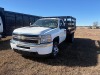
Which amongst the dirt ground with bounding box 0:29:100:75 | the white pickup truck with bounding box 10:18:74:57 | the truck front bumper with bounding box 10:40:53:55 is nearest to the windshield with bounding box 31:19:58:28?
the white pickup truck with bounding box 10:18:74:57

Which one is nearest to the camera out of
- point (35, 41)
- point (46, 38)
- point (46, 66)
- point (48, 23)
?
point (46, 66)

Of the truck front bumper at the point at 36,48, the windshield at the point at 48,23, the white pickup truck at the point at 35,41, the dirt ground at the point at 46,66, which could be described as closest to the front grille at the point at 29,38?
the white pickup truck at the point at 35,41

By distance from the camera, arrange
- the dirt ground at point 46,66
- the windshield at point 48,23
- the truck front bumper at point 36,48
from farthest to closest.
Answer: the windshield at point 48,23 < the truck front bumper at point 36,48 < the dirt ground at point 46,66

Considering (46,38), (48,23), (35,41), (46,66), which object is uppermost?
(48,23)

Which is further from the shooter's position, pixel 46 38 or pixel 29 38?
pixel 46 38

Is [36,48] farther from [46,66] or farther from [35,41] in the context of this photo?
[46,66]

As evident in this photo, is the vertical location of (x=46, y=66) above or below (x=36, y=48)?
below

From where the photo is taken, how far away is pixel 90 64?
20.1ft

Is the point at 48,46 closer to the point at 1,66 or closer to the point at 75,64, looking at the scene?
the point at 75,64

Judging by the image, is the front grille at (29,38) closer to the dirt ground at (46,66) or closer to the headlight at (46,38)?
the headlight at (46,38)

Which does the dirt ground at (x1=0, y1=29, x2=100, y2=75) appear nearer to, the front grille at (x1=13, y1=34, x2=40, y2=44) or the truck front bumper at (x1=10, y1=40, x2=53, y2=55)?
the truck front bumper at (x1=10, y1=40, x2=53, y2=55)

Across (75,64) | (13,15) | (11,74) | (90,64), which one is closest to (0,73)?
(11,74)

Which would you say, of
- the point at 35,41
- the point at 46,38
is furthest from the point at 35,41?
the point at 46,38

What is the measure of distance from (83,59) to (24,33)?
118 inches
